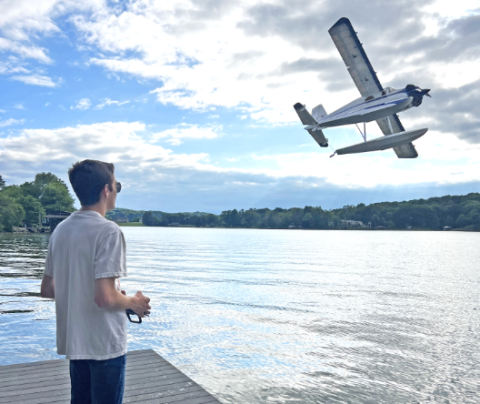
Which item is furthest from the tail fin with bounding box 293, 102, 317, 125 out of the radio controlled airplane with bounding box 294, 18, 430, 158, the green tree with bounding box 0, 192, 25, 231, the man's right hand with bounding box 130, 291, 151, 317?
the green tree with bounding box 0, 192, 25, 231

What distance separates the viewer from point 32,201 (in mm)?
99250

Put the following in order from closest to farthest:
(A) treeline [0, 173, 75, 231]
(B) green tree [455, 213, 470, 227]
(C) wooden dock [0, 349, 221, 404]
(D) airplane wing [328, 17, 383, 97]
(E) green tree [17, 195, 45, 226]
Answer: (C) wooden dock [0, 349, 221, 404], (D) airplane wing [328, 17, 383, 97], (A) treeline [0, 173, 75, 231], (E) green tree [17, 195, 45, 226], (B) green tree [455, 213, 470, 227]

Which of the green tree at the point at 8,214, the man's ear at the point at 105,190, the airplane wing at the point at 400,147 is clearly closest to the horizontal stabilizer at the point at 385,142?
the airplane wing at the point at 400,147

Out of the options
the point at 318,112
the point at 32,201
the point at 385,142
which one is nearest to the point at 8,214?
the point at 32,201

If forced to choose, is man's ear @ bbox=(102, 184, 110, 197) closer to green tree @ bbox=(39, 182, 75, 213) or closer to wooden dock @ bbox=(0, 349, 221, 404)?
wooden dock @ bbox=(0, 349, 221, 404)

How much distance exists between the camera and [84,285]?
2266 millimetres

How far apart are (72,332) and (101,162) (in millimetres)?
1014

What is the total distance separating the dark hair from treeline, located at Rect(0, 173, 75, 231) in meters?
91.4

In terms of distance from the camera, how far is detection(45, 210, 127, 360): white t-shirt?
2.19 m

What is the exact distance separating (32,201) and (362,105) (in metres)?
96.8

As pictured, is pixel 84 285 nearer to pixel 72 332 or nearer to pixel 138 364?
pixel 72 332

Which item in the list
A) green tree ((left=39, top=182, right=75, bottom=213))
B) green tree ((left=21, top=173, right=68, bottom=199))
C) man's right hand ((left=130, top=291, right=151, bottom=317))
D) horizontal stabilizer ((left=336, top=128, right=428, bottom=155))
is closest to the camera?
man's right hand ((left=130, top=291, right=151, bottom=317))

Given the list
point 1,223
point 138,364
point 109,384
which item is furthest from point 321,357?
point 1,223

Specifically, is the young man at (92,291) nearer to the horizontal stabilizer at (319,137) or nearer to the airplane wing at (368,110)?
the airplane wing at (368,110)
